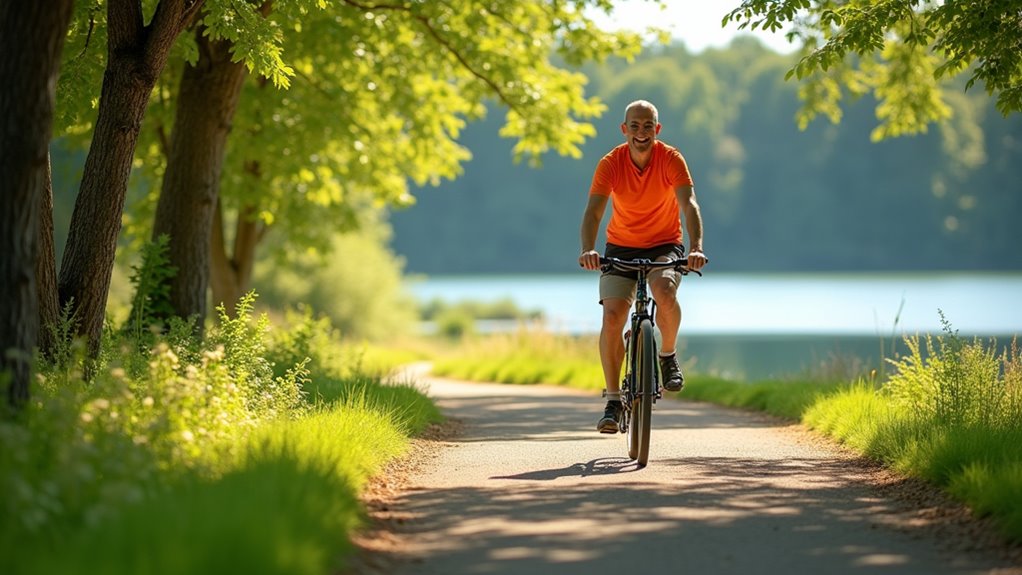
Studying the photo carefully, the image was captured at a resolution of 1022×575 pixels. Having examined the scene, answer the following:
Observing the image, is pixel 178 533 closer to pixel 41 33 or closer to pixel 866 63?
pixel 41 33

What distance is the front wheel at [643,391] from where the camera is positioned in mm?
8016

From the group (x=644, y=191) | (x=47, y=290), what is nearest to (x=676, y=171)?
(x=644, y=191)

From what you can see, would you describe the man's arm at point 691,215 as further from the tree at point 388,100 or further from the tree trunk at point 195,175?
the tree at point 388,100

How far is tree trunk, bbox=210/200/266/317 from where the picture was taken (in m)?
20.2

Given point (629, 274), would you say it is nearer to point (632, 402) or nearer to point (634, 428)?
point (632, 402)

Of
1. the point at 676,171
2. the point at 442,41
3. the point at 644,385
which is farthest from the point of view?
the point at 442,41

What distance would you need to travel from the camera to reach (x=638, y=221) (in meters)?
8.62

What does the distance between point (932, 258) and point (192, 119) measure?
9965 centimetres

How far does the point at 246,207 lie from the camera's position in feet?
67.6

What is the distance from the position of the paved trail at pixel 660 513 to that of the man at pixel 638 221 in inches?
27.9

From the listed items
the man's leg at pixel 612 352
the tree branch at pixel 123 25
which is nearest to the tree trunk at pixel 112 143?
the tree branch at pixel 123 25

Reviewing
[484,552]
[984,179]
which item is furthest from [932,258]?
[484,552]

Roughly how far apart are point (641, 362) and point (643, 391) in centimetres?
22

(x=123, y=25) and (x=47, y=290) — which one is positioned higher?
(x=123, y=25)
